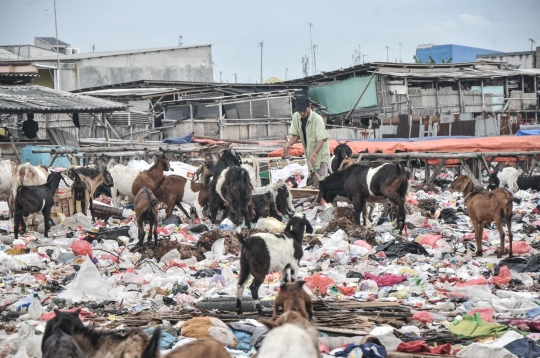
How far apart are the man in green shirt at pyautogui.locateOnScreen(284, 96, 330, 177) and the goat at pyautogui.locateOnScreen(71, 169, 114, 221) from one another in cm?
388

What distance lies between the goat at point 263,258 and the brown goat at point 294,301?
1.29 metres

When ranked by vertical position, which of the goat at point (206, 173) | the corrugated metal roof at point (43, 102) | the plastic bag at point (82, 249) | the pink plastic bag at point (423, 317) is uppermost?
the corrugated metal roof at point (43, 102)

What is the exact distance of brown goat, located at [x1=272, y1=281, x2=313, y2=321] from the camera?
5867mm

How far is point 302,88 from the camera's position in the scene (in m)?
40.1

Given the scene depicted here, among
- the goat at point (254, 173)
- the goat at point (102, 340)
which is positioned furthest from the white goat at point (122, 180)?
the goat at point (102, 340)

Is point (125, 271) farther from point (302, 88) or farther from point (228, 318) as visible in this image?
point (302, 88)

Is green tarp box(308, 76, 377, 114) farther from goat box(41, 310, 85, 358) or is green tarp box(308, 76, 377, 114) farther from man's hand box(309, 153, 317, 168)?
goat box(41, 310, 85, 358)

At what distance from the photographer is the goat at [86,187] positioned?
14383 millimetres

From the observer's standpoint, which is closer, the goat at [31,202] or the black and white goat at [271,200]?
the goat at [31,202]

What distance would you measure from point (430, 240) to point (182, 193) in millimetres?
5239

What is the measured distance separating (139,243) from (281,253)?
12.4 feet

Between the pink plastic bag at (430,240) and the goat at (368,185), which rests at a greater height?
the goat at (368,185)

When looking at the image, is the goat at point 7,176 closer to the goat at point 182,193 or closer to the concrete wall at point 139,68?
the goat at point 182,193

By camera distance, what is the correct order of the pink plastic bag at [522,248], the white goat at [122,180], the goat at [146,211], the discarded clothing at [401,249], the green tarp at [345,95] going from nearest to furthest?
the pink plastic bag at [522,248]
the discarded clothing at [401,249]
the goat at [146,211]
the white goat at [122,180]
the green tarp at [345,95]
